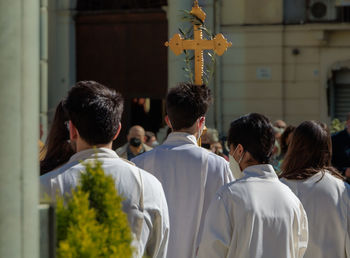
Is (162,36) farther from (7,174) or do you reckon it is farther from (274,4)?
(7,174)

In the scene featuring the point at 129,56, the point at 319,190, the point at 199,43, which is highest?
the point at 129,56

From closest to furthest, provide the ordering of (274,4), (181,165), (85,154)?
1. (85,154)
2. (181,165)
3. (274,4)

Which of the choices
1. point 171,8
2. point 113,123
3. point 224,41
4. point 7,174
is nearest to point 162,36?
point 171,8

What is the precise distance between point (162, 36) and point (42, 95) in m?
8.83

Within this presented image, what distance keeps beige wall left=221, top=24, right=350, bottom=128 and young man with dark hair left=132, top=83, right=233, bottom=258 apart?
1215cm

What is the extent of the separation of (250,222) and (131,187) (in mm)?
783

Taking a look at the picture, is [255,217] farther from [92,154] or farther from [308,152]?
[308,152]

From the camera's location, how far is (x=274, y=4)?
1708 cm

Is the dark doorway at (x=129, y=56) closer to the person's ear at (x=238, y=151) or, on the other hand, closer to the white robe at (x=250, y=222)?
the person's ear at (x=238, y=151)

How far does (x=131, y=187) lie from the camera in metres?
3.66

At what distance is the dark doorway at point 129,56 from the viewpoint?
740 inches

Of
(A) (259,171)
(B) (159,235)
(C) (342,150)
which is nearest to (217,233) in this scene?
(A) (259,171)

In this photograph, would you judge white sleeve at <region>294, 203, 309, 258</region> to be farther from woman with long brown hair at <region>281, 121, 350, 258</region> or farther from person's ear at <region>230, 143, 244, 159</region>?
woman with long brown hair at <region>281, 121, 350, 258</region>

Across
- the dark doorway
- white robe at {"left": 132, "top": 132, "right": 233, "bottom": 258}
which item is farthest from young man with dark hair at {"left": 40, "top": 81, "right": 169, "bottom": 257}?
the dark doorway
